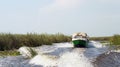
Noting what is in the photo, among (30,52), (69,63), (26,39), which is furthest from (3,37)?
(69,63)

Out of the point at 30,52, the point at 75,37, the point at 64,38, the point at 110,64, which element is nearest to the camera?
the point at 110,64

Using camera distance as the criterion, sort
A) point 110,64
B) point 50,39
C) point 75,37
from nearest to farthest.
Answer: point 110,64 → point 75,37 → point 50,39

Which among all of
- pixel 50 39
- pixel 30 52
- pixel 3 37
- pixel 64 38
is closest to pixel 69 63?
pixel 30 52

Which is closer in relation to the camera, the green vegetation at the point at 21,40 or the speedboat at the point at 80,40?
the green vegetation at the point at 21,40

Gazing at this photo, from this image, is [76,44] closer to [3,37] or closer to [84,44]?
[84,44]

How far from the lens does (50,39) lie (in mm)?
43844

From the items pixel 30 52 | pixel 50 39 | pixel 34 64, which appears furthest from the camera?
pixel 50 39

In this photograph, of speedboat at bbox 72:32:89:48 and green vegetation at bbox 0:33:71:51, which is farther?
speedboat at bbox 72:32:89:48

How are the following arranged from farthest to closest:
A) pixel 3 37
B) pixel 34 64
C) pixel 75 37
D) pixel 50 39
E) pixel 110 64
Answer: pixel 50 39 < pixel 75 37 < pixel 3 37 < pixel 34 64 < pixel 110 64

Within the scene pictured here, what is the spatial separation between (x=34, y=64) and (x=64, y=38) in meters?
31.6

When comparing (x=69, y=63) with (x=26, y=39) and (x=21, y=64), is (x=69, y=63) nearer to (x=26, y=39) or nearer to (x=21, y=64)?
(x=21, y=64)

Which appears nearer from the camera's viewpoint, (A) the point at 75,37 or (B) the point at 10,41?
(B) the point at 10,41

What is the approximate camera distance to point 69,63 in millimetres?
16672

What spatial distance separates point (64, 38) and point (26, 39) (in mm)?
13931
